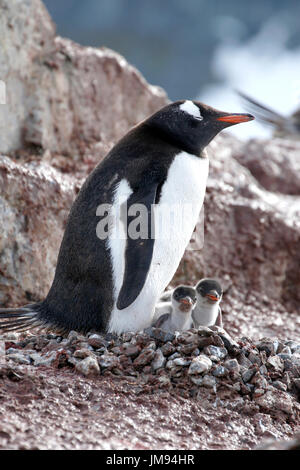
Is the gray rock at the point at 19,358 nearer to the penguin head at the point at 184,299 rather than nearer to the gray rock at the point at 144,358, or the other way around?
the gray rock at the point at 144,358

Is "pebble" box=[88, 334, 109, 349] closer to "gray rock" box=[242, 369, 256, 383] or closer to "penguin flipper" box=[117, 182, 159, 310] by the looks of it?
"penguin flipper" box=[117, 182, 159, 310]

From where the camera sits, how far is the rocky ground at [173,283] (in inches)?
88.7

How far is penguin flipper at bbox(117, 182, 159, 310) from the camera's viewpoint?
9.55 ft

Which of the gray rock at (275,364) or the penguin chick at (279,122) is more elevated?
the penguin chick at (279,122)

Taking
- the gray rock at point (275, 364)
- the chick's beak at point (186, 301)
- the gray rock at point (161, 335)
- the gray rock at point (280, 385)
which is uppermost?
the chick's beak at point (186, 301)

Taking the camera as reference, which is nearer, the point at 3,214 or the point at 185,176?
the point at 185,176

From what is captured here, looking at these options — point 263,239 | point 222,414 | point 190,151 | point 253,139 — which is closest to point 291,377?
point 222,414

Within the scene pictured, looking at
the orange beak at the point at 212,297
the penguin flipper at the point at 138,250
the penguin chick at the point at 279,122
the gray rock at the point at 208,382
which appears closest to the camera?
the penguin chick at the point at 279,122

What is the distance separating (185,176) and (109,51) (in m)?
4.05

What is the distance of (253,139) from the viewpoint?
9.91 m

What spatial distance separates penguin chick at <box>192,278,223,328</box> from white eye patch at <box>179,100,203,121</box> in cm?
96

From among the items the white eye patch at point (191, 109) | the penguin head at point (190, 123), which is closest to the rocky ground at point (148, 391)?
the penguin head at point (190, 123)

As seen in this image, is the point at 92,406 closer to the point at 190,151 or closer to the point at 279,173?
the point at 190,151

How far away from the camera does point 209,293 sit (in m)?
3.26
